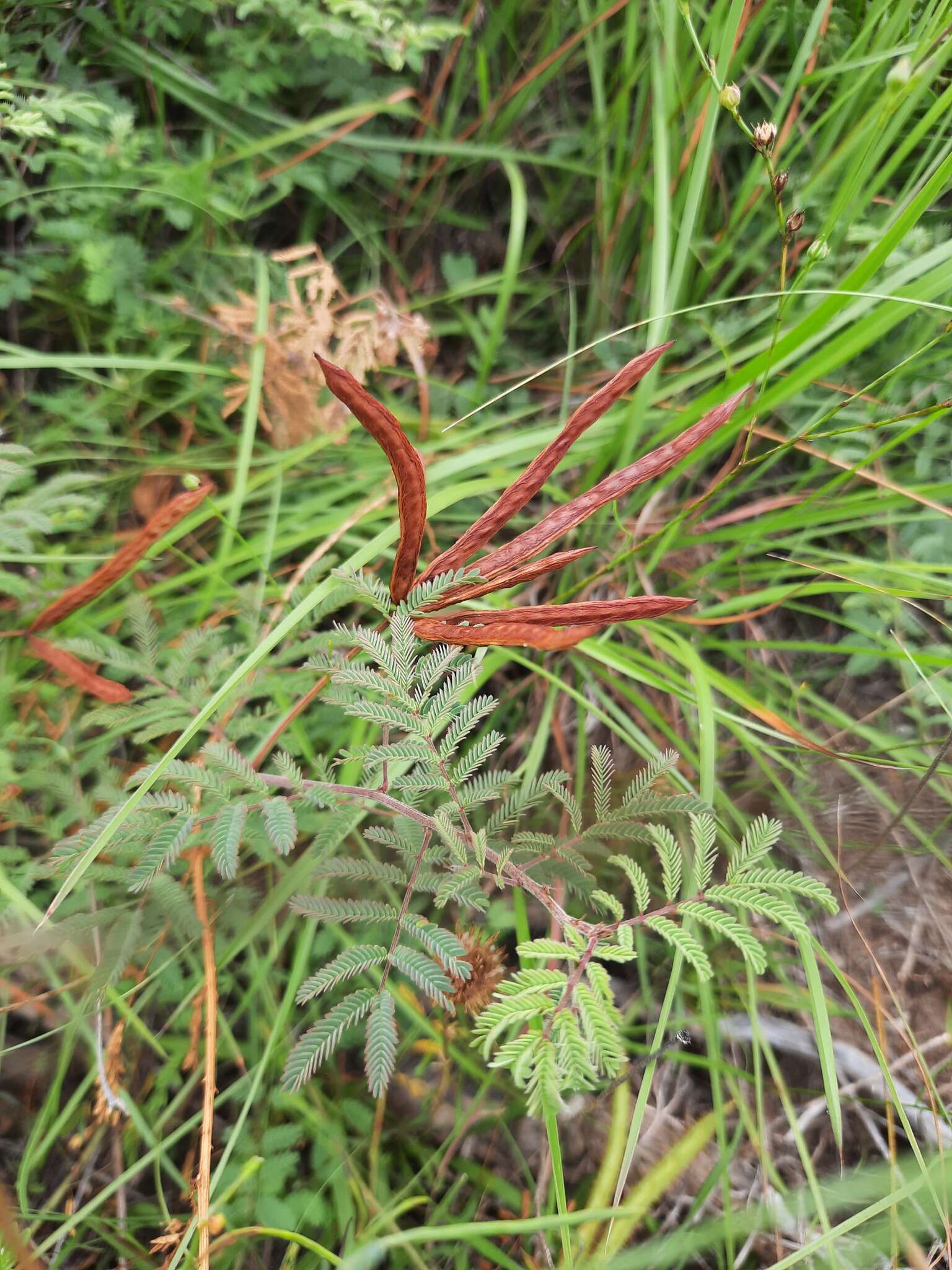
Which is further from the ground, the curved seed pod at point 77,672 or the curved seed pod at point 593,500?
the curved seed pod at point 593,500

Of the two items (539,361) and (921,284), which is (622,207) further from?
(921,284)

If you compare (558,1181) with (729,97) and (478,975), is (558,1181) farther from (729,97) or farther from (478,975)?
(729,97)

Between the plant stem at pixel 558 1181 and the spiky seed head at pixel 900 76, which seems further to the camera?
the plant stem at pixel 558 1181

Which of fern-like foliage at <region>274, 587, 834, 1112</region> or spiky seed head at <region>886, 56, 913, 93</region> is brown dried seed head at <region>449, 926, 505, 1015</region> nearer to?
fern-like foliage at <region>274, 587, 834, 1112</region>

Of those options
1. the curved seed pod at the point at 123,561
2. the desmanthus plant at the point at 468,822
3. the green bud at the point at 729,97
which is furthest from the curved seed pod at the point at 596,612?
the green bud at the point at 729,97

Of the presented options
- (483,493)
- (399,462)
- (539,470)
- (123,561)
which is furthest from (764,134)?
(123,561)

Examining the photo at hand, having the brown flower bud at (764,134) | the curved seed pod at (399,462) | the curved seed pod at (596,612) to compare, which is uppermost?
the brown flower bud at (764,134)

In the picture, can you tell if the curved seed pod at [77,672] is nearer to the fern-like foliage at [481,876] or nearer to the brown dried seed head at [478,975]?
the fern-like foliage at [481,876]
